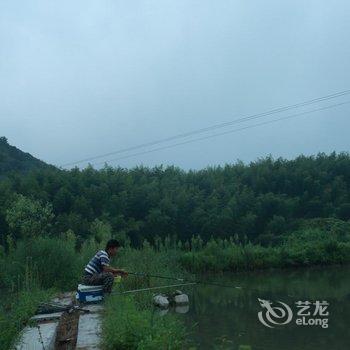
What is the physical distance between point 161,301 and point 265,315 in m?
3.04

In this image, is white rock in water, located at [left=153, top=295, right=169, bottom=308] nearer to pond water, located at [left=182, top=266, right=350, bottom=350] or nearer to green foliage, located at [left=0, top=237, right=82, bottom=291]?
pond water, located at [left=182, top=266, right=350, bottom=350]

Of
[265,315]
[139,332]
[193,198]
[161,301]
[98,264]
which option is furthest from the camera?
[193,198]

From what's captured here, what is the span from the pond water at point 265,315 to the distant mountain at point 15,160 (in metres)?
26.6

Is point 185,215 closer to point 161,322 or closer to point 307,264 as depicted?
point 307,264

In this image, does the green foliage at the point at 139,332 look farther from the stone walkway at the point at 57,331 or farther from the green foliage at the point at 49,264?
the green foliage at the point at 49,264

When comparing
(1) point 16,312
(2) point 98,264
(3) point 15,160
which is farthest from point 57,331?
(3) point 15,160

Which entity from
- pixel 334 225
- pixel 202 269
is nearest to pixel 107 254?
pixel 202 269

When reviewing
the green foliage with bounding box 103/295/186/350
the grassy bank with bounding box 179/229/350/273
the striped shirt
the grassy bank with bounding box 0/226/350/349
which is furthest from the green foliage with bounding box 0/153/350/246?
the green foliage with bounding box 103/295/186/350

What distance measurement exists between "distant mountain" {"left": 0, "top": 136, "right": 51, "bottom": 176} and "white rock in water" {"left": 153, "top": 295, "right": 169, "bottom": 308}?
3058cm

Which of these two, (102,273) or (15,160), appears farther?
(15,160)

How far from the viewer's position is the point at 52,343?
8.05m

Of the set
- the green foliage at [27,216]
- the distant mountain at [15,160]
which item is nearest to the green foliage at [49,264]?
the green foliage at [27,216]

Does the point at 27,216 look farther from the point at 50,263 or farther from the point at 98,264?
the point at 98,264

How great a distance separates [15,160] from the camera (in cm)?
4484
